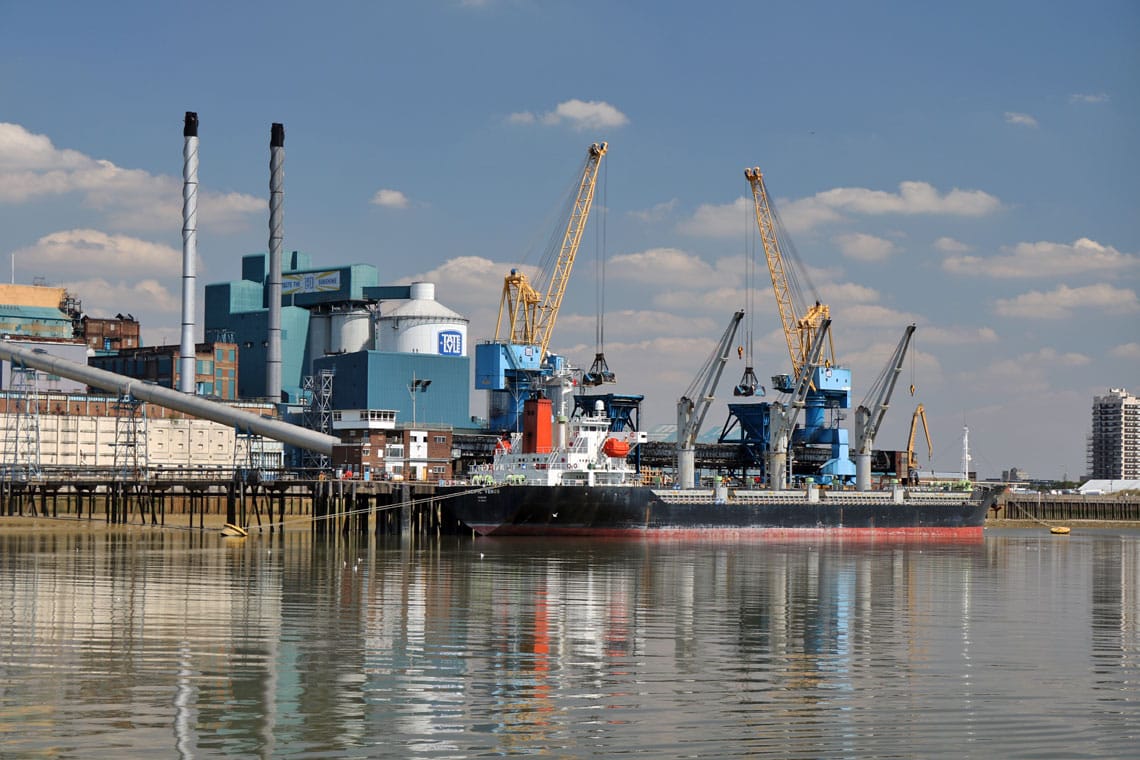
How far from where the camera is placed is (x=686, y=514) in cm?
9744

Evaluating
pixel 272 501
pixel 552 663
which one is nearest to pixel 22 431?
pixel 272 501

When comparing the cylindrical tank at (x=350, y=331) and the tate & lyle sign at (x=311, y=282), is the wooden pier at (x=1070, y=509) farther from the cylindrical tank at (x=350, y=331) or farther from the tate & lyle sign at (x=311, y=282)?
the tate & lyle sign at (x=311, y=282)

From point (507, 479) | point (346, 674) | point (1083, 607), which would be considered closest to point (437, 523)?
point (507, 479)

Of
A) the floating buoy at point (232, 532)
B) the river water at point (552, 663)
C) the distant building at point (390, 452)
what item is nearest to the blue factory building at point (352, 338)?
the distant building at point (390, 452)

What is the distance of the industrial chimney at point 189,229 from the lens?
450 feet

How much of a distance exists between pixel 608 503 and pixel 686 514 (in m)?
7.16

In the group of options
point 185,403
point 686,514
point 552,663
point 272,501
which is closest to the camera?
point 552,663

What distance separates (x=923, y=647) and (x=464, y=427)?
117 meters

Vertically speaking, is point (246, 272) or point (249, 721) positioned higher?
point (246, 272)

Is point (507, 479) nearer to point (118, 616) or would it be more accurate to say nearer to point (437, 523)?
point (437, 523)

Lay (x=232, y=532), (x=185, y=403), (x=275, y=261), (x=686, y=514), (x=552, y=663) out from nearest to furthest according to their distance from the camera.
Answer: (x=552, y=663), (x=232, y=532), (x=686, y=514), (x=185, y=403), (x=275, y=261)

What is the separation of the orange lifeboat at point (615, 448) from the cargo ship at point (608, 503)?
7 cm

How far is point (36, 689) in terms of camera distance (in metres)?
26.9

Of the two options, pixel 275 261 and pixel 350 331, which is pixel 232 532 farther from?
pixel 350 331
